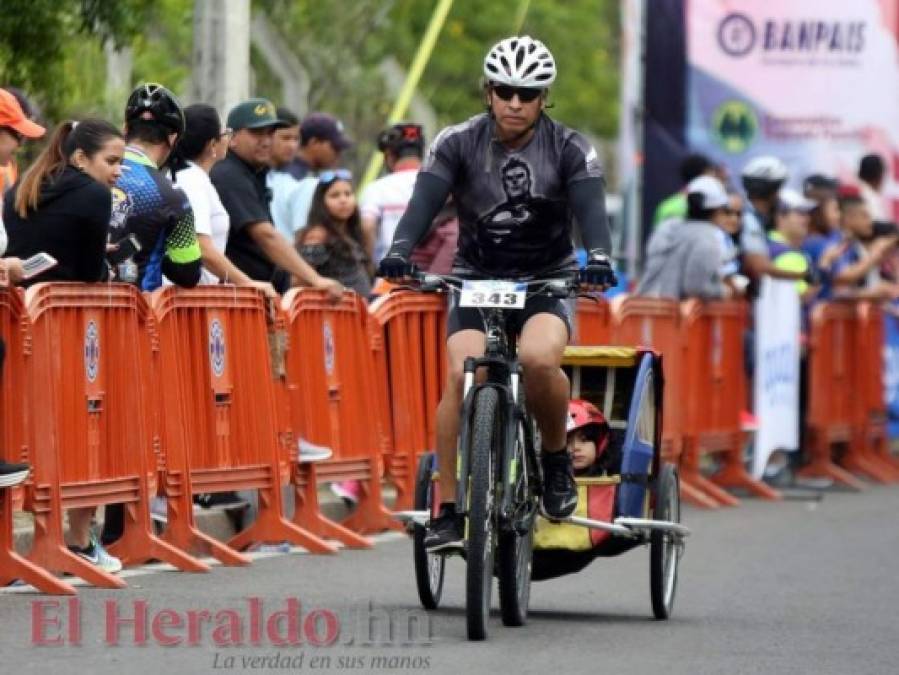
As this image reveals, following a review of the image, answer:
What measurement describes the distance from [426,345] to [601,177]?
494cm

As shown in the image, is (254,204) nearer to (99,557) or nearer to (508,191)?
(99,557)

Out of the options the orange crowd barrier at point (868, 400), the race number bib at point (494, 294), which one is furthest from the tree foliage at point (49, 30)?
the race number bib at point (494, 294)

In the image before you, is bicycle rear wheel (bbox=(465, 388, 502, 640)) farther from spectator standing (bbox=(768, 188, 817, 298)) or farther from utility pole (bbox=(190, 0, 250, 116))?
spectator standing (bbox=(768, 188, 817, 298))

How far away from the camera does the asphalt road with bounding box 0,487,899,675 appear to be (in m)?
8.57

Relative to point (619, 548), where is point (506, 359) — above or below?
above

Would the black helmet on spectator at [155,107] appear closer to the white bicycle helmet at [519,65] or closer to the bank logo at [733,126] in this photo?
the white bicycle helmet at [519,65]

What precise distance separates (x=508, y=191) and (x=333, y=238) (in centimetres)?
520

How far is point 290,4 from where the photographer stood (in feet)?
112

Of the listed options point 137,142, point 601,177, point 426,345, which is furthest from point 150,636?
point 426,345

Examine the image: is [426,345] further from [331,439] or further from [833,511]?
[833,511]

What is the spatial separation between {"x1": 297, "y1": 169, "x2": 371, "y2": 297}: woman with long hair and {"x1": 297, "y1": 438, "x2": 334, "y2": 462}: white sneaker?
1.76 meters

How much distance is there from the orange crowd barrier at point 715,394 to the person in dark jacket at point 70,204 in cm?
676

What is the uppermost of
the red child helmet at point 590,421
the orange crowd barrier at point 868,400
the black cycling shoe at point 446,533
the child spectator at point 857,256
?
the child spectator at point 857,256

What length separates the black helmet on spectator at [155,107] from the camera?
39.7 ft
